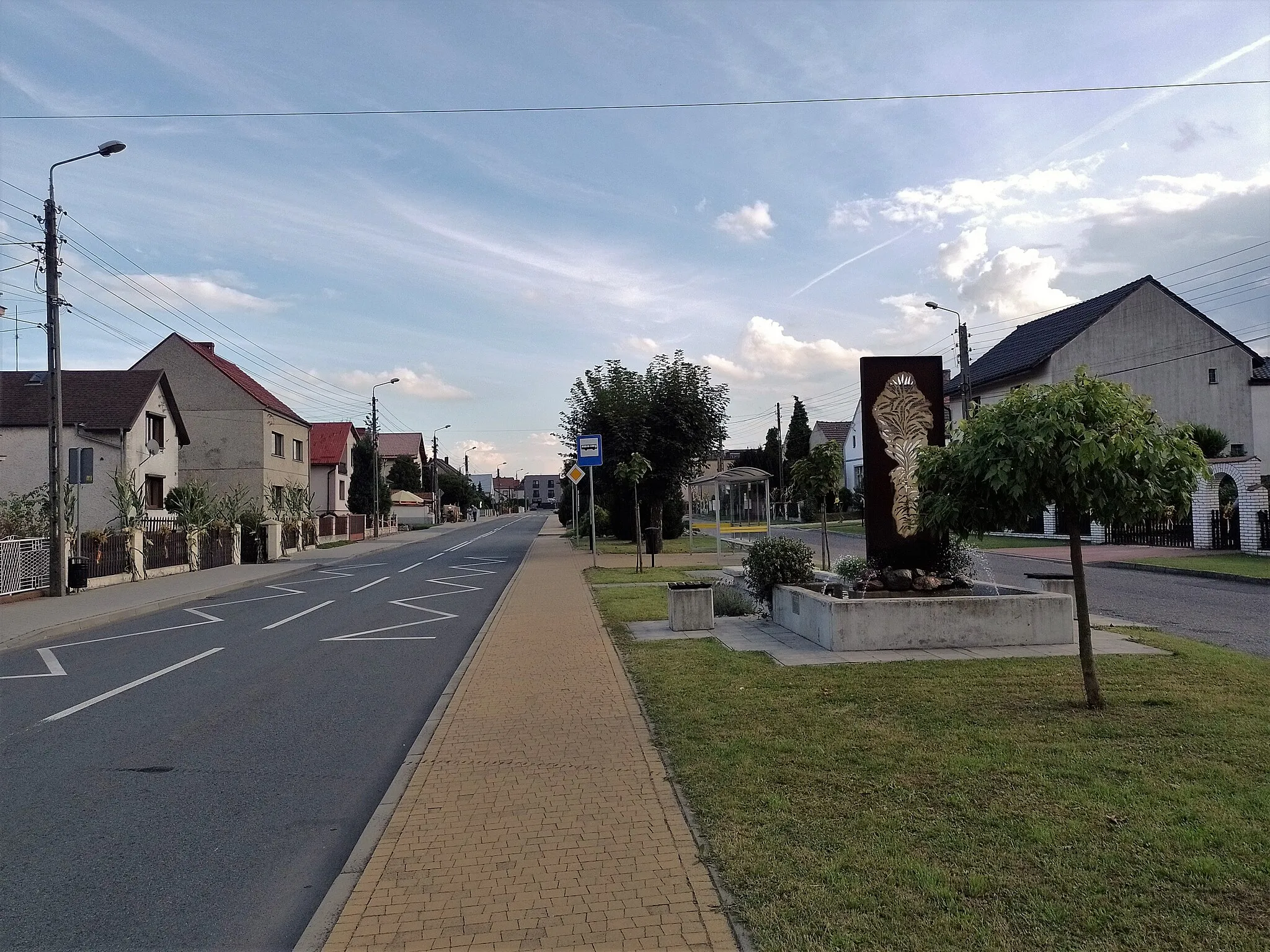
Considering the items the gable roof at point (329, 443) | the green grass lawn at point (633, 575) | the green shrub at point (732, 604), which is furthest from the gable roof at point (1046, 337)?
the gable roof at point (329, 443)

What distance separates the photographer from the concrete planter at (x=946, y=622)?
9.61 metres

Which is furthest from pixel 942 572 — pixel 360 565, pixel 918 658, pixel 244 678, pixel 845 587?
pixel 360 565

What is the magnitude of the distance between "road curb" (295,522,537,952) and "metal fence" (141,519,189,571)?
1951cm

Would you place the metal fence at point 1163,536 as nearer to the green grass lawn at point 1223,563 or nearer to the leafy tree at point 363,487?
the green grass lawn at point 1223,563

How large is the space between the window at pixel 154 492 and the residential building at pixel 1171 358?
118 feet

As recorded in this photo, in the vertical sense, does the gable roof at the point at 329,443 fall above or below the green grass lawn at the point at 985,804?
above

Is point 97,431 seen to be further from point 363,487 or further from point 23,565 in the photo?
point 363,487

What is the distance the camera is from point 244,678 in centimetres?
972

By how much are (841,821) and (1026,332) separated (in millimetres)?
45476

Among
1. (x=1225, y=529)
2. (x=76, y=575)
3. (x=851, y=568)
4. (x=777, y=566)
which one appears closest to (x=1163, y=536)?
(x=1225, y=529)

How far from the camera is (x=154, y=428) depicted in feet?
111

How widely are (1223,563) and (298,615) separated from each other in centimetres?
2081

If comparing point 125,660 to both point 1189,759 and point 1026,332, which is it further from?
point 1026,332

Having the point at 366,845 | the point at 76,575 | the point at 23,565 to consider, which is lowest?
the point at 366,845
